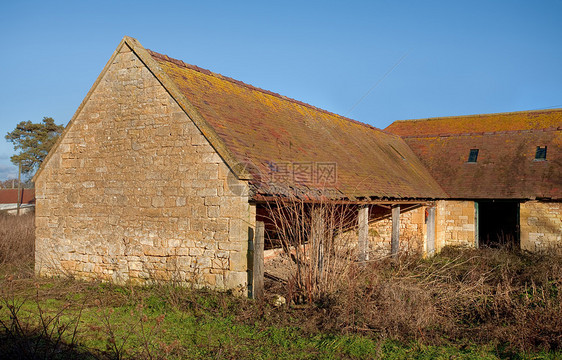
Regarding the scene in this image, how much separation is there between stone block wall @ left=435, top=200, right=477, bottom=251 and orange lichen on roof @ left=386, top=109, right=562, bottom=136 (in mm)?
7203

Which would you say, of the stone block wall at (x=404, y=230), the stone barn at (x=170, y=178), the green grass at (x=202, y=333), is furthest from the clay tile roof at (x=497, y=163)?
the green grass at (x=202, y=333)

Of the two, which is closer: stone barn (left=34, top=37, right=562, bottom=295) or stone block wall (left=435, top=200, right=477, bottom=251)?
stone barn (left=34, top=37, right=562, bottom=295)

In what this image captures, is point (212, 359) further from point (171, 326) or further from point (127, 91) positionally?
point (127, 91)

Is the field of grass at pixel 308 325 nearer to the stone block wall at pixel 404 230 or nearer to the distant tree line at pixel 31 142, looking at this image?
the stone block wall at pixel 404 230

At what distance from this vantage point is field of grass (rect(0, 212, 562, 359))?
5.79 m

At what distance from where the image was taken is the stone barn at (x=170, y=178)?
336 inches

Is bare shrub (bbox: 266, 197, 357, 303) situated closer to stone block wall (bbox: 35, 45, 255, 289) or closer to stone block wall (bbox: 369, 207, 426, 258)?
stone block wall (bbox: 35, 45, 255, 289)

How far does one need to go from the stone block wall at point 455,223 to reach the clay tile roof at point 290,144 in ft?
2.72

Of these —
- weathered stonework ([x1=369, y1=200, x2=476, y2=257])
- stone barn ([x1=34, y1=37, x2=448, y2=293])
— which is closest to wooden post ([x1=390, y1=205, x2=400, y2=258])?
stone barn ([x1=34, y1=37, x2=448, y2=293])

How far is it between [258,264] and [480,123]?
21094 mm

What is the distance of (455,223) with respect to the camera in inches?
672

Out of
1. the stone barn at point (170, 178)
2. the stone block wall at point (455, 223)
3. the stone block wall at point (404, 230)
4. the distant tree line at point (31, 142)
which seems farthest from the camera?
the distant tree line at point (31, 142)

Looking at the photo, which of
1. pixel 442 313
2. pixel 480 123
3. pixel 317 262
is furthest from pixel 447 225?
pixel 317 262

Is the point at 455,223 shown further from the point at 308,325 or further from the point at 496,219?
the point at 308,325
